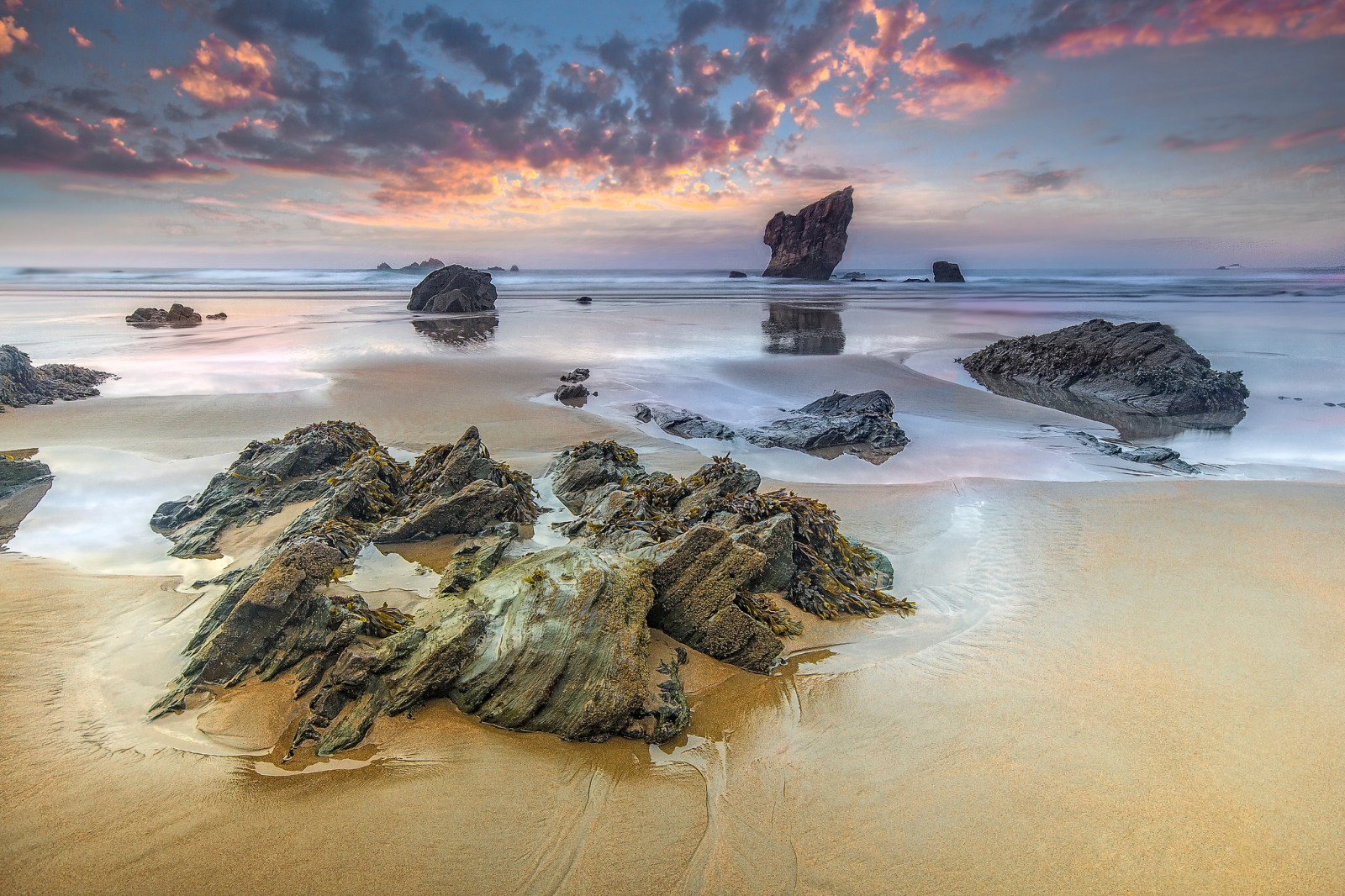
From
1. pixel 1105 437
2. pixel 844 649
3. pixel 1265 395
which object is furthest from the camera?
pixel 1265 395

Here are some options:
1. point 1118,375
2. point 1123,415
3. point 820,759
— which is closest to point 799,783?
point 820,759

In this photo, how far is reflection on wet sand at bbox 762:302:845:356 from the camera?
737 inches

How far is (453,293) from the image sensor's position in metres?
29.9

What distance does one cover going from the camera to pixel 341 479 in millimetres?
5535

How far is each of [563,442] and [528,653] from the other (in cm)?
572

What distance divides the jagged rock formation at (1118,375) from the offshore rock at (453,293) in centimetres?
2328

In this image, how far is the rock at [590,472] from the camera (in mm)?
6246

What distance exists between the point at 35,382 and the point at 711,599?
13.1 m

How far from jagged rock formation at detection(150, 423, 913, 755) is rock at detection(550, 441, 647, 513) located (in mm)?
1043

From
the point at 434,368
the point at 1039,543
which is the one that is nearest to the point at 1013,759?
the point at 1039,543

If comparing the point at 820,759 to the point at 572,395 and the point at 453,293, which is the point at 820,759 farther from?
→ the point at 453,293

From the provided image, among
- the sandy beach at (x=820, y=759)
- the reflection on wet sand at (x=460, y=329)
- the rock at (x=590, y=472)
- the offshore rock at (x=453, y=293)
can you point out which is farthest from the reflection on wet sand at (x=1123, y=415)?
the offshore rock at (x=453, y=293)

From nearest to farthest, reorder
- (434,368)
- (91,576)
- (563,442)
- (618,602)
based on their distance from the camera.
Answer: (618,602)
(91,576)
(563,442)
(434,368)

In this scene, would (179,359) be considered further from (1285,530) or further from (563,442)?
(1285,530)
